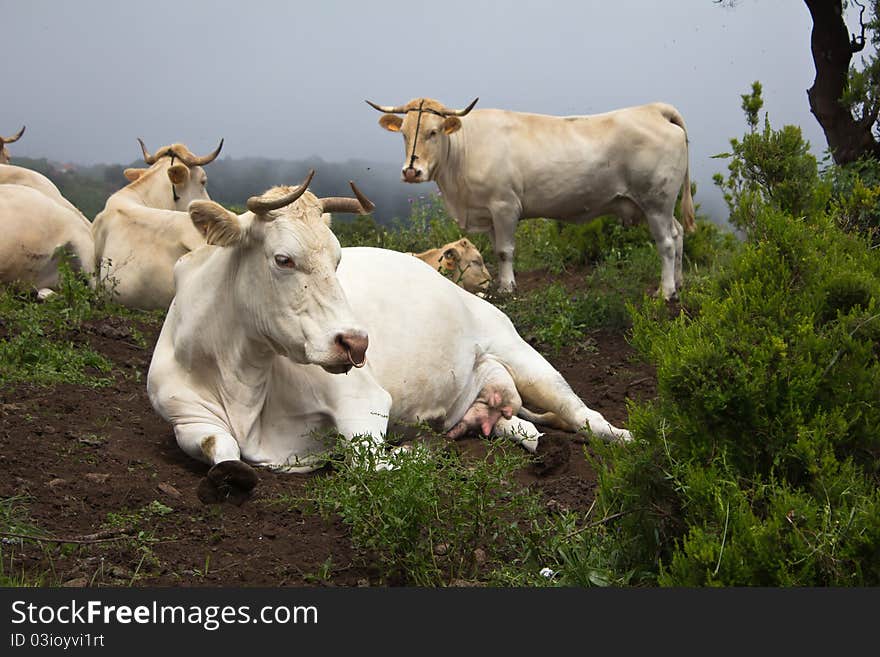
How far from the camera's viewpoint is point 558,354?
334 inches

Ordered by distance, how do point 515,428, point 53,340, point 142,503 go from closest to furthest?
point 142,503, point 515,428, point 53,340

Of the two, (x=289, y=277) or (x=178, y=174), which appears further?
(x=178, y=174)

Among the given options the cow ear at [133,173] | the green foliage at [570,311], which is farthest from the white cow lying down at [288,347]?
the cow ear at [133,173]

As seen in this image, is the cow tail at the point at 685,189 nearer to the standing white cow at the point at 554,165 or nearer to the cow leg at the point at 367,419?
the standing white cow at the point at 554,165

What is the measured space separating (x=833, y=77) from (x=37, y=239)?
23.6 feet

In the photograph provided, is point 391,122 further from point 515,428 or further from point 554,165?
point 515,428

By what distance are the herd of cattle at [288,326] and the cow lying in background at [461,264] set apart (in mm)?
21

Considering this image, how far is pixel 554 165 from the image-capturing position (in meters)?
10.9

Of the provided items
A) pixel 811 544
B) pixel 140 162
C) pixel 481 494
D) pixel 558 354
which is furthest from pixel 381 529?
pixel 140 162

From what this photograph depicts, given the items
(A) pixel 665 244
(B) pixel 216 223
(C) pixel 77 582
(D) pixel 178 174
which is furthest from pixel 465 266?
(C) pixel 77 582

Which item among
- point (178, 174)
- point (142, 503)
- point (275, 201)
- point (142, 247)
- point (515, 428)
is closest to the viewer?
point (142, 503)

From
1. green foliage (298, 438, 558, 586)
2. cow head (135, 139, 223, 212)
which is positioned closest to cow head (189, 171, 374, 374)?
green foliage (298, 438, 558, 586)

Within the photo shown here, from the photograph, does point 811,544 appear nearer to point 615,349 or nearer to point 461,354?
point 461,354

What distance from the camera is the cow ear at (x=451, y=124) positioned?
10.9 meters
